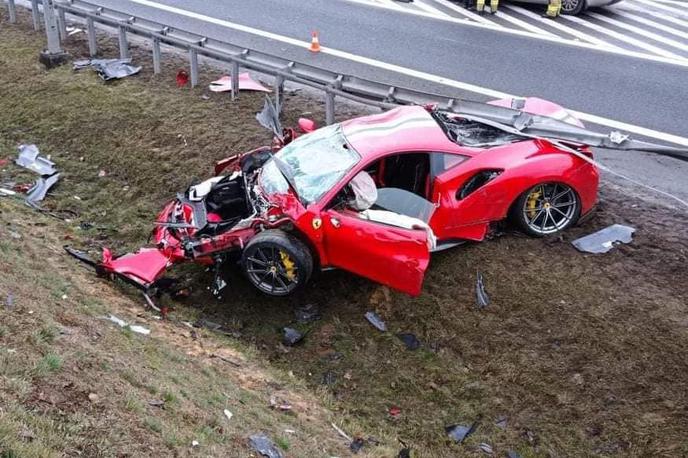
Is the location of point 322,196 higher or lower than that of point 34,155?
higher

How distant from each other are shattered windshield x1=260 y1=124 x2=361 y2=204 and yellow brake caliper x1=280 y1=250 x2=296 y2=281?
1.85 ft

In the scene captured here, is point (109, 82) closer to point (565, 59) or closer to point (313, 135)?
point (313, 135)

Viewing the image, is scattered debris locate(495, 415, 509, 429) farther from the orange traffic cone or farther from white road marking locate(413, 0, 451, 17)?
white road marking locate(413, 0, 451, 17)

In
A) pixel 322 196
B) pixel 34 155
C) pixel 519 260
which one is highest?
pixel 322 196

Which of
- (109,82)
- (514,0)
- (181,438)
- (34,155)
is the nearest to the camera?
(181,438)

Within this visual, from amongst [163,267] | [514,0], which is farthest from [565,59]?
[163,267]

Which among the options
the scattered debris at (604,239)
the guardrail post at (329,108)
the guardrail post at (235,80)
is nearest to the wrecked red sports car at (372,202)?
the scattered debris at (604,239)

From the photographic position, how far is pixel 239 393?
5.70 meters

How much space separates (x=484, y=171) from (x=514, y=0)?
33.4ft

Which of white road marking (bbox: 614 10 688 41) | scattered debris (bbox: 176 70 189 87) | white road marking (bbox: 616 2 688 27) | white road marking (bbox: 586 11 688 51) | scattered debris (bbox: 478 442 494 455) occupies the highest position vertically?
white road marking (bbox: 616 2 688 27)

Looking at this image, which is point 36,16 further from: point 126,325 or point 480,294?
point 480,294

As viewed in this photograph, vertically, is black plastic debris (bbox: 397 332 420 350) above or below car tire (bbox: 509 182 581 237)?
below

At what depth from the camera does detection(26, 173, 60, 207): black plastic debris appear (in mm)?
8914

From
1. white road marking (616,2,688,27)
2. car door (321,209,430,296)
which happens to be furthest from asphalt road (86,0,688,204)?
car door (321,209,430,296)
